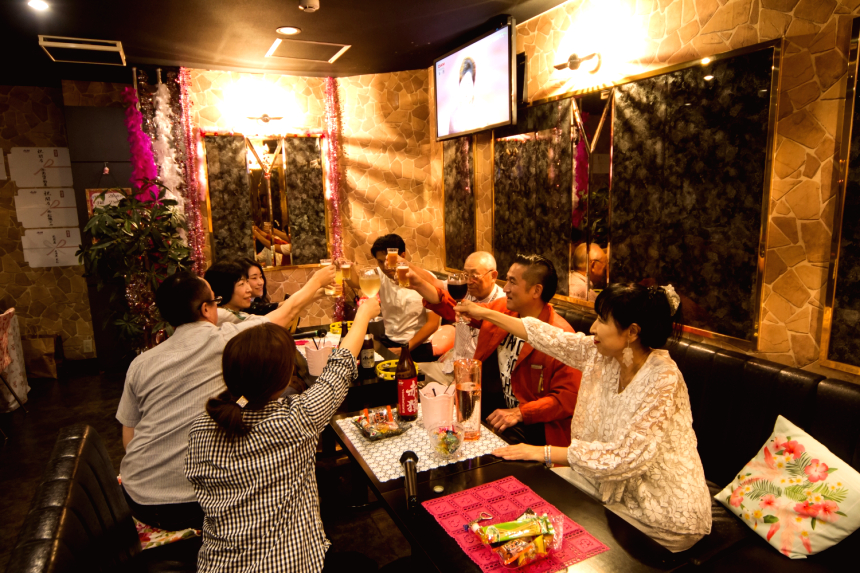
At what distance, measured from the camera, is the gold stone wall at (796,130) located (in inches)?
86.8

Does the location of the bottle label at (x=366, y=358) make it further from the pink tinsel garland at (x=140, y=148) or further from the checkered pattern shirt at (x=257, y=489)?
the pink tinsel garland at (x=140, y=148)

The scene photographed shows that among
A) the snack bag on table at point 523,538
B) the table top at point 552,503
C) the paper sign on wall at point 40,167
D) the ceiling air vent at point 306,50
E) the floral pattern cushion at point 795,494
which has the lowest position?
the floral pattern cushion at point 795,494

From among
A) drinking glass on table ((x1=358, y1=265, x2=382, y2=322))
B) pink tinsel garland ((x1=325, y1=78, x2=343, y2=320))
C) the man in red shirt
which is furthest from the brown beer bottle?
pink tinsel garland ((x1=325, y1=78, x2=343, y2=320))

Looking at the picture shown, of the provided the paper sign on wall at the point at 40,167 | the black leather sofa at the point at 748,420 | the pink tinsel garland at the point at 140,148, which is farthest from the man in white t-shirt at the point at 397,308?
the paper sign on wall at the point at 40,167

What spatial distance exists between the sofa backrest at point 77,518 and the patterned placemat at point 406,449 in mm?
772

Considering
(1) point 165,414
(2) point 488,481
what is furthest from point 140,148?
(2) point 488,481

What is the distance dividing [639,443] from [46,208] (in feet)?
21.7

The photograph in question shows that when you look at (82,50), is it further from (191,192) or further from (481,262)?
(481,262)

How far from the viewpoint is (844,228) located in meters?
2.16

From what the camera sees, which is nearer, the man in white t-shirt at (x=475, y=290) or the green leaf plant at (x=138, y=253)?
the man in white t-shirt at (x=475, y=290)

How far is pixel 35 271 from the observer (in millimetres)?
5809

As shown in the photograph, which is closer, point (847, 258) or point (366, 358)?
point (847, 258)

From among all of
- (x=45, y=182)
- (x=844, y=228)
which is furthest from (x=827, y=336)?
(x=45, y=182)

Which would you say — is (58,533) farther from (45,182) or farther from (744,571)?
(45,182)
